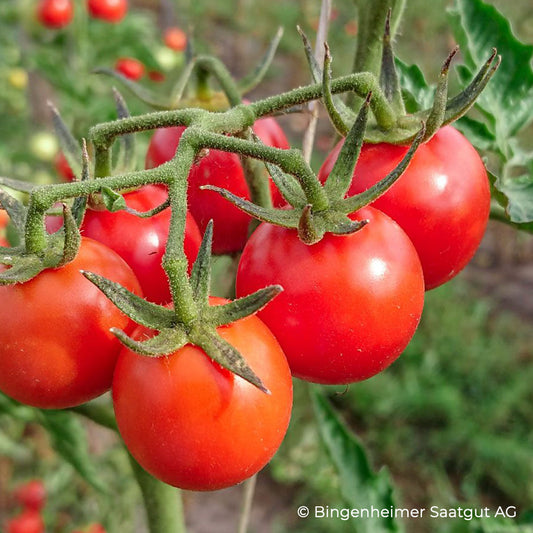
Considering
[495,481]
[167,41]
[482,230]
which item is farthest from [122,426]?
[167,41]

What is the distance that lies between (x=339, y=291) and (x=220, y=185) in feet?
0.76

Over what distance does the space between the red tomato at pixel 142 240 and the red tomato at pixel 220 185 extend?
0.07 m

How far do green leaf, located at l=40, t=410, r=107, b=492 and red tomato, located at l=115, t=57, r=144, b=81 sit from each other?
2121 mm

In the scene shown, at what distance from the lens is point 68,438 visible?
106cm

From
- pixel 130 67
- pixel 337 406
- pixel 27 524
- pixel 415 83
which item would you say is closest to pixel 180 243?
pixel 415 83

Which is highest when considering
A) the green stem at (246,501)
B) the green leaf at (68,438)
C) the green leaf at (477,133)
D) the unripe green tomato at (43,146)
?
the green leaf at (477,133)

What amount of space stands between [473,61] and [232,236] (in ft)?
1.28

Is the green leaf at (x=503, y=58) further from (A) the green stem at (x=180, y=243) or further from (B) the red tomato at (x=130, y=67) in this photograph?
(B) the red tomato at (x=130, y=67)

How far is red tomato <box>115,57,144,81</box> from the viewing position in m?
2.95

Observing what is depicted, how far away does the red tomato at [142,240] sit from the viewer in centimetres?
72

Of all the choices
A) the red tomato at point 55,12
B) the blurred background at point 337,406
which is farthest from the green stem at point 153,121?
the red tomato at point 55,12

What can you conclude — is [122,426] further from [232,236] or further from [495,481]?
[495,481]

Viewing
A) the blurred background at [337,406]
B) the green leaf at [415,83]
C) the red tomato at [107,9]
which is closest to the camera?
the green leaf at [415,83]

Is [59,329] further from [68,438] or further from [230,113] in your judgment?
[68,438]
